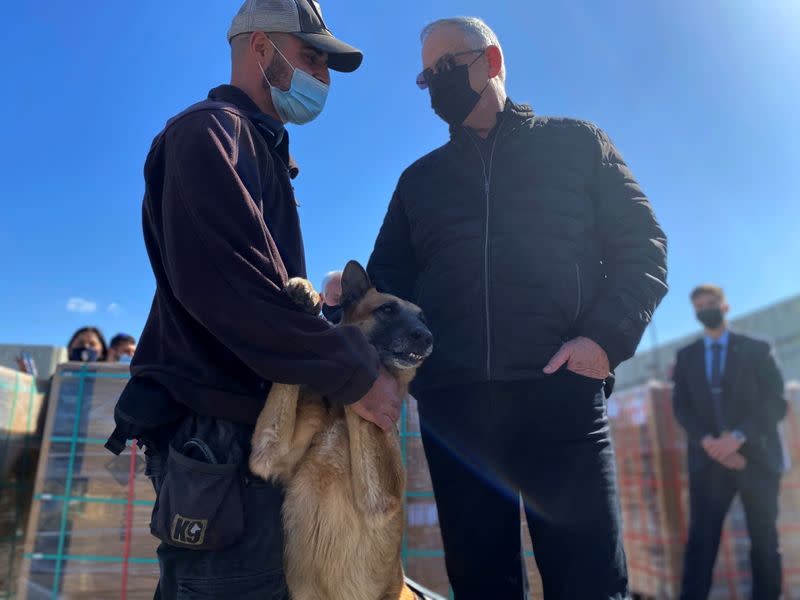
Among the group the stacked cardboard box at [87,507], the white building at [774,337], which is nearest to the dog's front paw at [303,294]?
the stacked cardboard box at [87,507]

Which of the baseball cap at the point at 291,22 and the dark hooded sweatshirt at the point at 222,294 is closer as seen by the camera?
the dark hooded sweatshirt at the point at 222,294

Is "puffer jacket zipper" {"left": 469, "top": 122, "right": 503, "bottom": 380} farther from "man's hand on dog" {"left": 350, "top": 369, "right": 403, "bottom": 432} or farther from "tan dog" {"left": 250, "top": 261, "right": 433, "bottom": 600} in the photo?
"man's hand on dog" {"left": 350, "top": 369, "right": 403, "bottom": 432}

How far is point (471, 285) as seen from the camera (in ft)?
6.73

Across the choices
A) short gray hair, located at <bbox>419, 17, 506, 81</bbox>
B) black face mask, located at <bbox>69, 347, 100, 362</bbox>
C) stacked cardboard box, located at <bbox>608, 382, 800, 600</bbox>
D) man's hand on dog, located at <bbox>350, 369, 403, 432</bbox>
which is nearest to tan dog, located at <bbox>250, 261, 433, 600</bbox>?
man's hand on dog, located at <bbox>350, 369, 403, 432</bbox>

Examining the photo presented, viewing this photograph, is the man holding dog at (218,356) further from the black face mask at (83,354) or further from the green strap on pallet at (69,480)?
the black face mask at (83,354)

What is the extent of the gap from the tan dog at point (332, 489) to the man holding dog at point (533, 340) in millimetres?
207

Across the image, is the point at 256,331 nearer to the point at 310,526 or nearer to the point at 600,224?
the point at 310,526

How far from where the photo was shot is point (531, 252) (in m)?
2.00

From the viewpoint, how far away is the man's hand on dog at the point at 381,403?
167cm

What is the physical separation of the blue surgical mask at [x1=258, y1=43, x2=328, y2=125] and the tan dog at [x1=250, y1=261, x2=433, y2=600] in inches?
28.0

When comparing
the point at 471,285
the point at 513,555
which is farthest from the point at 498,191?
the point at 513,555

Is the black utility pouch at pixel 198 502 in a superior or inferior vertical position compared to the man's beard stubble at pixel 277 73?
inferior

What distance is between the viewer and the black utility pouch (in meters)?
1.42

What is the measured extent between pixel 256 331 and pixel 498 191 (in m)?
1.09
